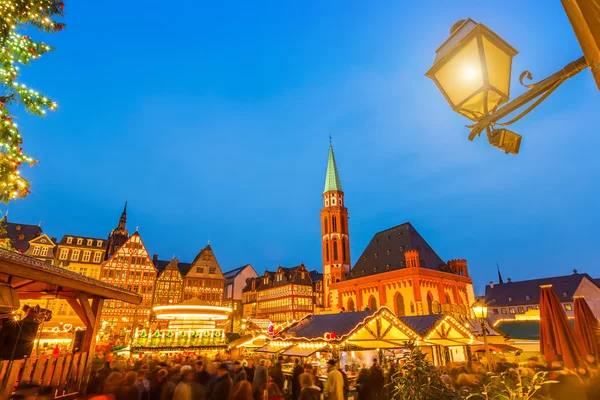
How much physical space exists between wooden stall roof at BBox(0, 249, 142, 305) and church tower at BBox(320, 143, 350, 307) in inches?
1964

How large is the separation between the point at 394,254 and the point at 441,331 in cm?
3181

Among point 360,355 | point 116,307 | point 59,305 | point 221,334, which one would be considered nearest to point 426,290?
point 360,355

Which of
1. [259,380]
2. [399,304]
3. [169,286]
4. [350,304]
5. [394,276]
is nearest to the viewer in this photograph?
[259,380]

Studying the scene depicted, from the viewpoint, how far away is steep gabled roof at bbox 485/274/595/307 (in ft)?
188

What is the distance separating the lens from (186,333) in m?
18.1

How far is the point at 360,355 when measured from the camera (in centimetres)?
2395

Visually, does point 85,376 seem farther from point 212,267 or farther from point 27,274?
point 212,267

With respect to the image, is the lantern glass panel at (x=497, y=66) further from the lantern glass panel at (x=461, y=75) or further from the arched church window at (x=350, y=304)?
the arched church window at (x=350, y=304)

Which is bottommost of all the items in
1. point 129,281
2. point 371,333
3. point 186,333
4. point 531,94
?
point 186,333

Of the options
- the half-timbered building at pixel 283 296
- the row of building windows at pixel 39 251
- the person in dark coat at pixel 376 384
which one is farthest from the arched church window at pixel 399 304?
the row of building windows at pixel 39 251

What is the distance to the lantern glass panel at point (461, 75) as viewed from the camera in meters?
2.63

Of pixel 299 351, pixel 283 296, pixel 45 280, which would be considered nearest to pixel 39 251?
pixel 283 296

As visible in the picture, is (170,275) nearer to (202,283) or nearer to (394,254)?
(202,283)

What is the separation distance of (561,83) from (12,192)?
10.9 metres
